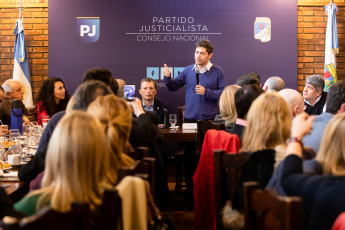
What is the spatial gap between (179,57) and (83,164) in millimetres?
5575

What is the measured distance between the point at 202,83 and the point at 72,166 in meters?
4.63

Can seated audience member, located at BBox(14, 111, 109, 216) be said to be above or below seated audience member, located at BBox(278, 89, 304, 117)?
below

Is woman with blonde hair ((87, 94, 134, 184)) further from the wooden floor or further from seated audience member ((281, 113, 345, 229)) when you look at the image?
the wooden floor

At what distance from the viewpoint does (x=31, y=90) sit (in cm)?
736

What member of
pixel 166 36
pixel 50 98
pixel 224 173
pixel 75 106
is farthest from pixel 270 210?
pixel 166 36

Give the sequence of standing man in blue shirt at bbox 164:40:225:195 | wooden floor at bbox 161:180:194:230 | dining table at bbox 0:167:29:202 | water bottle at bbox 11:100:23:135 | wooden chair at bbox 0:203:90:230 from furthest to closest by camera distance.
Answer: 1. standing man in blue shirt at bbox 164:40:225:195
2. wooden floor at bbox 161:180:194:230
3. water bottle at bbox 11:100:23:135
4. dining table at bbox 0:167:29:202
5. wooden chair at bbox 0:203:90:230

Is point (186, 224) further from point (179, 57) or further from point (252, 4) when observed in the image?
point (252, 4)

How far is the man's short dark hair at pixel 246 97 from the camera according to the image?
3025mm

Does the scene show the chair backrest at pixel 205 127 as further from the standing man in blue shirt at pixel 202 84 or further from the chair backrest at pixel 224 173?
the standing man in blue shirt at pixel 202 84


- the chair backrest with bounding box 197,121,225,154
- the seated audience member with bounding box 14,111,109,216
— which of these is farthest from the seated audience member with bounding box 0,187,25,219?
the chair backrest with bounding box 197,121,225,154

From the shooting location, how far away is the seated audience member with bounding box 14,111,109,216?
63.1 inches

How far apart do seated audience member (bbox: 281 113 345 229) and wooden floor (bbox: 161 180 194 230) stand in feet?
8.56

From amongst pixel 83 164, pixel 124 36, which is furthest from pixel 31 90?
pixel 83 164

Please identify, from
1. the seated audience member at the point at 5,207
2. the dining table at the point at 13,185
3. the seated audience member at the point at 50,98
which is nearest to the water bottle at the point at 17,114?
the dining table at the point at 13,185
